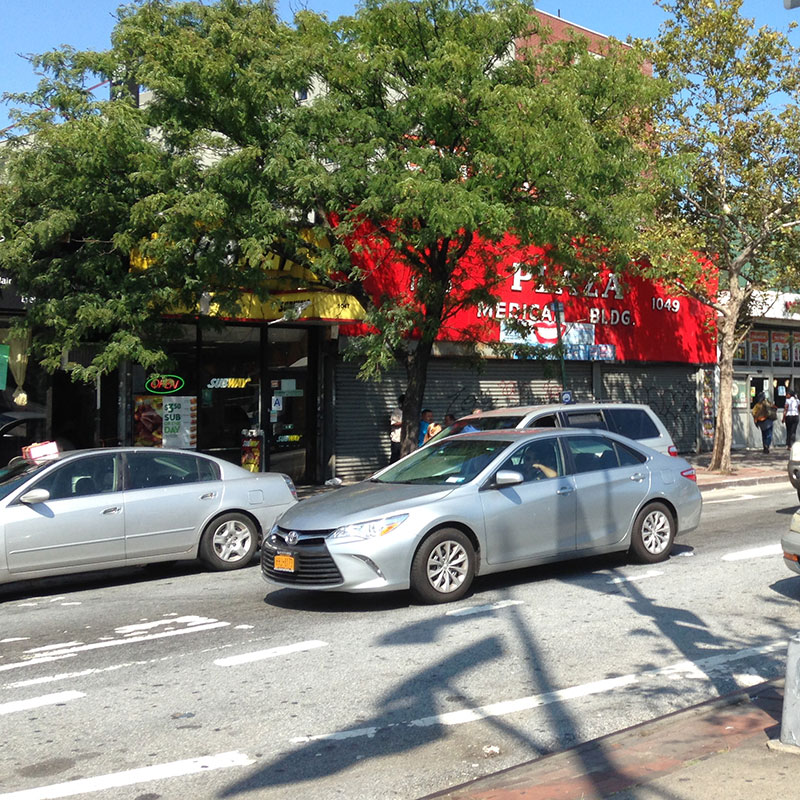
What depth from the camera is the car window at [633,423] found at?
1396cm

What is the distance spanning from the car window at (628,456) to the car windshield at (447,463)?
1483mm

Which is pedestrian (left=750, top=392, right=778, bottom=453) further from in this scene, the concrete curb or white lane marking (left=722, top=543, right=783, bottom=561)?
white lane marking (left=722, top=543, right=783, bottom=561)

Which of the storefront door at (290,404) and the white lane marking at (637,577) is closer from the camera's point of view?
the white lane marking at (637,577)

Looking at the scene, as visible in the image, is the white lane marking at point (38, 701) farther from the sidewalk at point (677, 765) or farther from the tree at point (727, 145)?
the tree at point (727, 145)

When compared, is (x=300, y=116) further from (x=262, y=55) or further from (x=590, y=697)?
(x=590, y=697)

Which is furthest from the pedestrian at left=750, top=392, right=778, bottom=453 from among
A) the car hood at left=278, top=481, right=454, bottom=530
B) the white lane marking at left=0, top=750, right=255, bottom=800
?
the white lane marking at left=0, top=750, right=255, bottom=800

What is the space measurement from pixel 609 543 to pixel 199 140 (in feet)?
29.0

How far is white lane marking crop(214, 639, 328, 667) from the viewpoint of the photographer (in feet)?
23.5

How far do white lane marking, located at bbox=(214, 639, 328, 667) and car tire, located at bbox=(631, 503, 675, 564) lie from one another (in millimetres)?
4226

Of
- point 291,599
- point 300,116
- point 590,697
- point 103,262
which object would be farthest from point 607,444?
point 103,262

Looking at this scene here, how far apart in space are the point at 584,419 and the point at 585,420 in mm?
27

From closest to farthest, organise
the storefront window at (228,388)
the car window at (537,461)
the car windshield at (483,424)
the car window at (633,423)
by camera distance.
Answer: the car window at (537,461) < the car windshield at (483,424) < the car window at (633,423) < the storefront window at (228,388)

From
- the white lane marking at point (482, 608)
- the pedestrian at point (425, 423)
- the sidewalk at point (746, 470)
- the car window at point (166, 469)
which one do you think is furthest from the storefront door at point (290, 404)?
the white lane marking at point (482, 608)

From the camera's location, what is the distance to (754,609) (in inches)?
336
